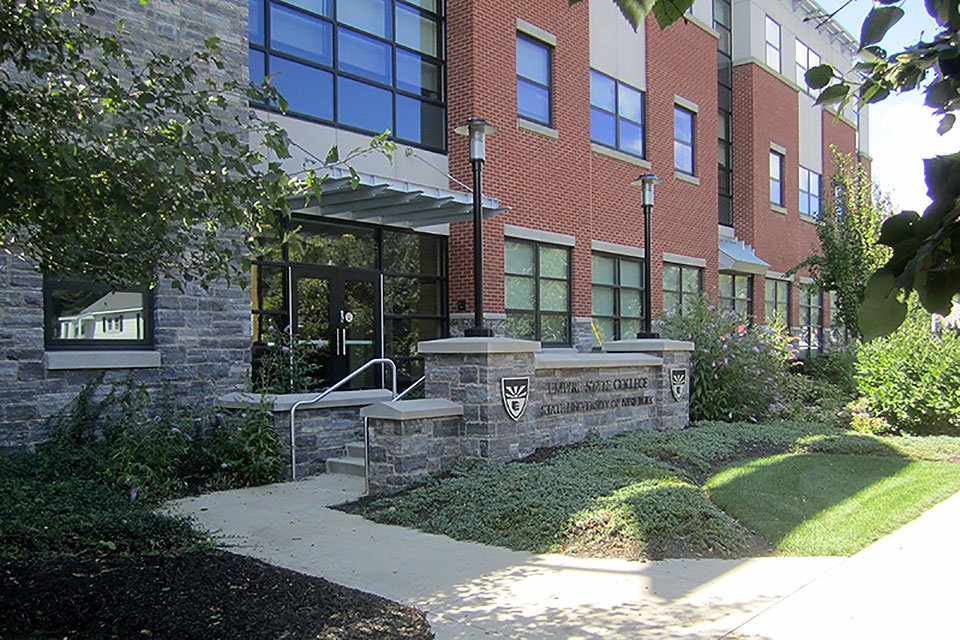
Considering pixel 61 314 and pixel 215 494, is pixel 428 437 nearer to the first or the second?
pixel 215 494

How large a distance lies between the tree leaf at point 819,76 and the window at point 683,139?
19671 mm

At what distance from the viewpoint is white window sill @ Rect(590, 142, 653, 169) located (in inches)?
715

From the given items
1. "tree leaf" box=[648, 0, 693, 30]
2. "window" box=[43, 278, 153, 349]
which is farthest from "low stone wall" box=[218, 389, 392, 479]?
"tree leaf" box=[648, 0, 693, 30]

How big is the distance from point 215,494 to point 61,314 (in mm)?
2885

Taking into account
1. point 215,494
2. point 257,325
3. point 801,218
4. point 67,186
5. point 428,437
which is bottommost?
point 215,494

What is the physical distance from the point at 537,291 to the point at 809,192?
56.6 feet

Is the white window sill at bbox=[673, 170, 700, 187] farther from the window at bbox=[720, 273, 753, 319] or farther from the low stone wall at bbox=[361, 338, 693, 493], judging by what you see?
the low stone wall at bbox=[361, 338, 693, 493]

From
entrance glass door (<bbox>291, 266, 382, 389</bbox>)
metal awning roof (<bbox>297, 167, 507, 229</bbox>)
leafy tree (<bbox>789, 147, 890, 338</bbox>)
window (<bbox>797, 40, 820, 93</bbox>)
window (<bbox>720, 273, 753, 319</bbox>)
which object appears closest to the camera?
metal awning roof (<bbox>297, 167, 507, 229</bbox>)

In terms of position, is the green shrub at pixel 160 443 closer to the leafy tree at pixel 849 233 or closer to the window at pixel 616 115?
the window at pixel 616 115

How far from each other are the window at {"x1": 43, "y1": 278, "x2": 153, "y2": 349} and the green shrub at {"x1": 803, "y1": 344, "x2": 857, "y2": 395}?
14426mm

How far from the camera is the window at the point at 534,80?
16.4 meters

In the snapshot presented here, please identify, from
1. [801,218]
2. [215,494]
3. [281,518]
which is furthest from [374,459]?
[801,218]

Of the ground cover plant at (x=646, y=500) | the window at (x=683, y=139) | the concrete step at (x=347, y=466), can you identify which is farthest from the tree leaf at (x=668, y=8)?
the window at (x=683, y=139)

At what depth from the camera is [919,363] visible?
13.7 m
